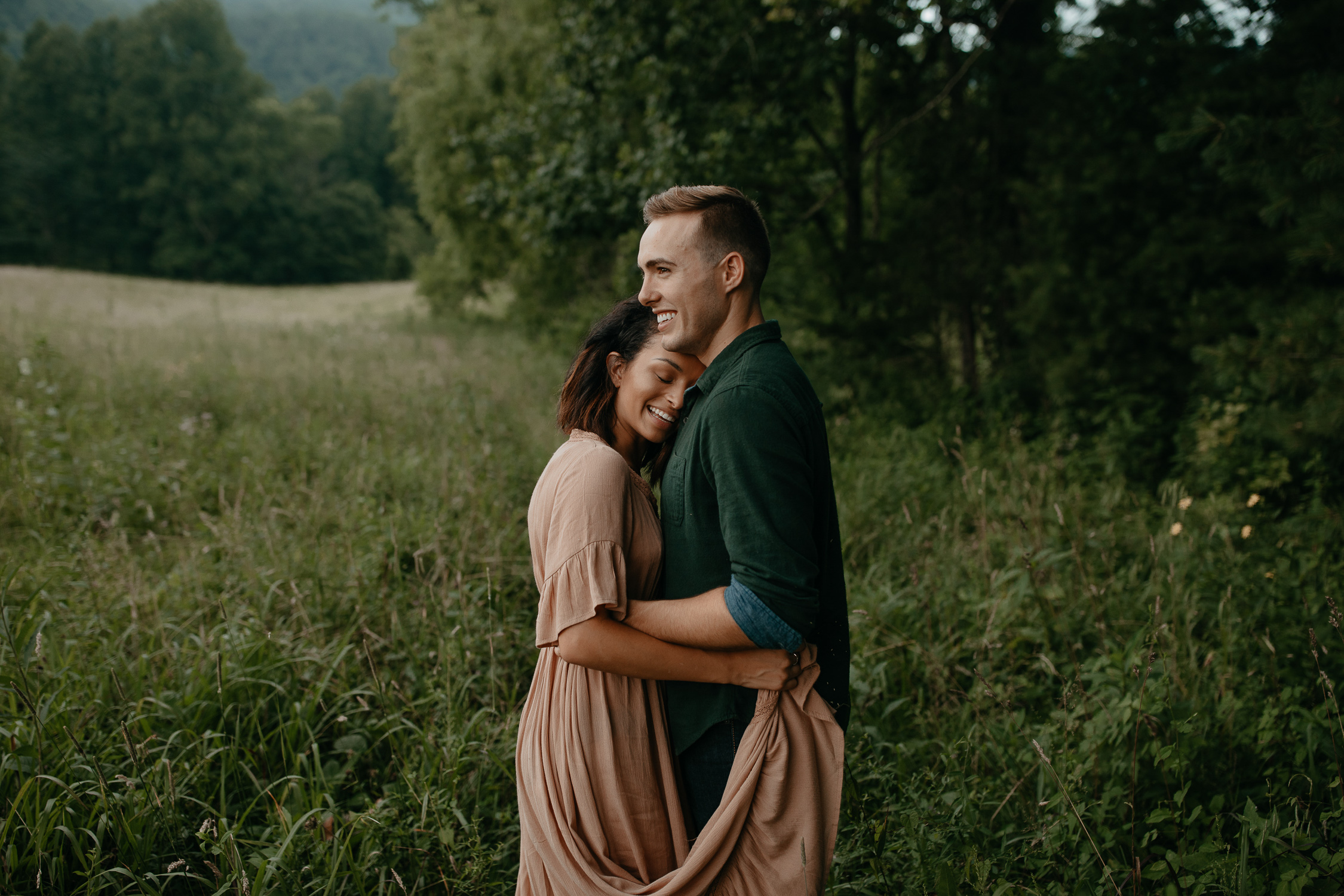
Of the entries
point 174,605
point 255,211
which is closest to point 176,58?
point 255,211

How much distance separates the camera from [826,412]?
7.96 meters

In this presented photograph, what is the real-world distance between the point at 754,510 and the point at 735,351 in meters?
0.36

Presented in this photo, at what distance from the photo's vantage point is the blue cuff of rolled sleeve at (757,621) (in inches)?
53.3

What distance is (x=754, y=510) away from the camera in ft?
4.43

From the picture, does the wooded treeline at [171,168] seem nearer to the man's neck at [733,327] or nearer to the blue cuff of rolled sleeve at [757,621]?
the man's neck at [733,327]

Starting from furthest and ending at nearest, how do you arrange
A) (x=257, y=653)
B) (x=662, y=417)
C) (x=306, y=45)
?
(x=306, y=45), (x=257, y=653), (x=662, y=417)

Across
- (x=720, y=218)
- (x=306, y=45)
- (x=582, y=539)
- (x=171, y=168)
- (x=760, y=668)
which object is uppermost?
(x=306, y=45)

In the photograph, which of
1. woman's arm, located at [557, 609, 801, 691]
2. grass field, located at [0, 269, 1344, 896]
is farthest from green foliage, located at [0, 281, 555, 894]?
woman's arm, located at [557, 609, 801, 691]

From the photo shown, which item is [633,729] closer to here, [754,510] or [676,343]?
[754,510]

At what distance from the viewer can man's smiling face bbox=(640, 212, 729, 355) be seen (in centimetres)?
154

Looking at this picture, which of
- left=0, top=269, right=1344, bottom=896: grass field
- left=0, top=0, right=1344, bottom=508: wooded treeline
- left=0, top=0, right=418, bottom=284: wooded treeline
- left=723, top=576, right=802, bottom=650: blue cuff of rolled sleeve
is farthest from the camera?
A: left=0, top=0, right=418, bottom=284: wooded treeline

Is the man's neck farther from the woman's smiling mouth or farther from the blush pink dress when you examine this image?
the blush pink dress

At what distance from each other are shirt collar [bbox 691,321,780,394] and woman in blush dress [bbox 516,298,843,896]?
0.45ft

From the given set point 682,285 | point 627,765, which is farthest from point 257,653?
point 682,285
